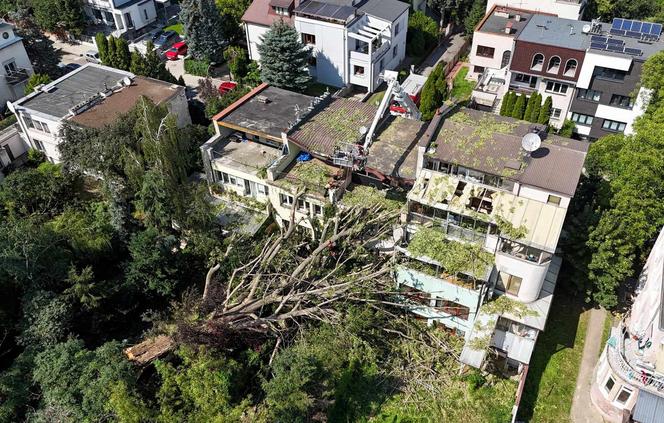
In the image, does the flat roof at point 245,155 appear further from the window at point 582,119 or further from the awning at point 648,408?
the window at point 582,119

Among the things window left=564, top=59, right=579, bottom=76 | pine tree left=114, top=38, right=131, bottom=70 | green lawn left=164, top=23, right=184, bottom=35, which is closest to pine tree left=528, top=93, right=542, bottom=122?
window left=564, top=59, right=579, bottom=76

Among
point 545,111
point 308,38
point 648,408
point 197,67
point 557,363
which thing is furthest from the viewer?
point 197,67

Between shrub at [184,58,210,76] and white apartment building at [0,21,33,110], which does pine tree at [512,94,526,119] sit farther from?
white apartment building at [0,21,33,110]

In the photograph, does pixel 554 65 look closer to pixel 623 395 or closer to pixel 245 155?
pixel 245 155

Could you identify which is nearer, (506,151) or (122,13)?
(506,151)

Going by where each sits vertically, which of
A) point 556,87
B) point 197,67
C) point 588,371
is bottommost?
point 588,371

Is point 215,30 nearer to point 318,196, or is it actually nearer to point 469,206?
point 318,196

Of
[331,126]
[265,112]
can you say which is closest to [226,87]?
[265,112]
